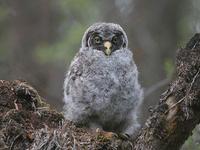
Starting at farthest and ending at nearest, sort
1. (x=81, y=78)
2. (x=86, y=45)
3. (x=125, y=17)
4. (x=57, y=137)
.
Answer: (x=125, y=17)
(x=86, y=45)
(x=81, y=78)
(x=57, y=137)

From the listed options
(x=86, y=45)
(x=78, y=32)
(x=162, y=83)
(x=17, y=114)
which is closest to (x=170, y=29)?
(x=78, y=32)

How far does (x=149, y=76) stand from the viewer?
1145 centimetres

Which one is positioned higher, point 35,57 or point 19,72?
point 35,57

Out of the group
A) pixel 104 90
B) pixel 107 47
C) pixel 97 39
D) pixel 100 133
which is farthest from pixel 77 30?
pixel 100 133

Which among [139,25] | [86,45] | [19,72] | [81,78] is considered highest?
[139,25]

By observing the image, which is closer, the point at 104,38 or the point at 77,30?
the point at 104,38

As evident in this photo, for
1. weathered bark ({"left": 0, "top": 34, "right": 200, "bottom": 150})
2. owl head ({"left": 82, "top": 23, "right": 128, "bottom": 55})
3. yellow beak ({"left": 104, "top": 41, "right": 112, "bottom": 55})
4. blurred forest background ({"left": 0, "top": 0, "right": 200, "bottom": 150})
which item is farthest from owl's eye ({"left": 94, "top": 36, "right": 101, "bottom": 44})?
blurred forest background ({"left": 0, "top": 0, "right": 200, "bottom": 150})

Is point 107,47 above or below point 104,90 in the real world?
above

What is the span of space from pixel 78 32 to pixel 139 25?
4.48 feet

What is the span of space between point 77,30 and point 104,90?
5.36 metres

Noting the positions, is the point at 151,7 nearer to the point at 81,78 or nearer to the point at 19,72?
the point at 19,72

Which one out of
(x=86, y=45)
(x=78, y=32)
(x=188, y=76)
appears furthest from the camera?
(x=78, y=32)

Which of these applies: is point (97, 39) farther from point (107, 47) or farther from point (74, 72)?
point (74, 72)

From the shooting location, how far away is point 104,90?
627cm
